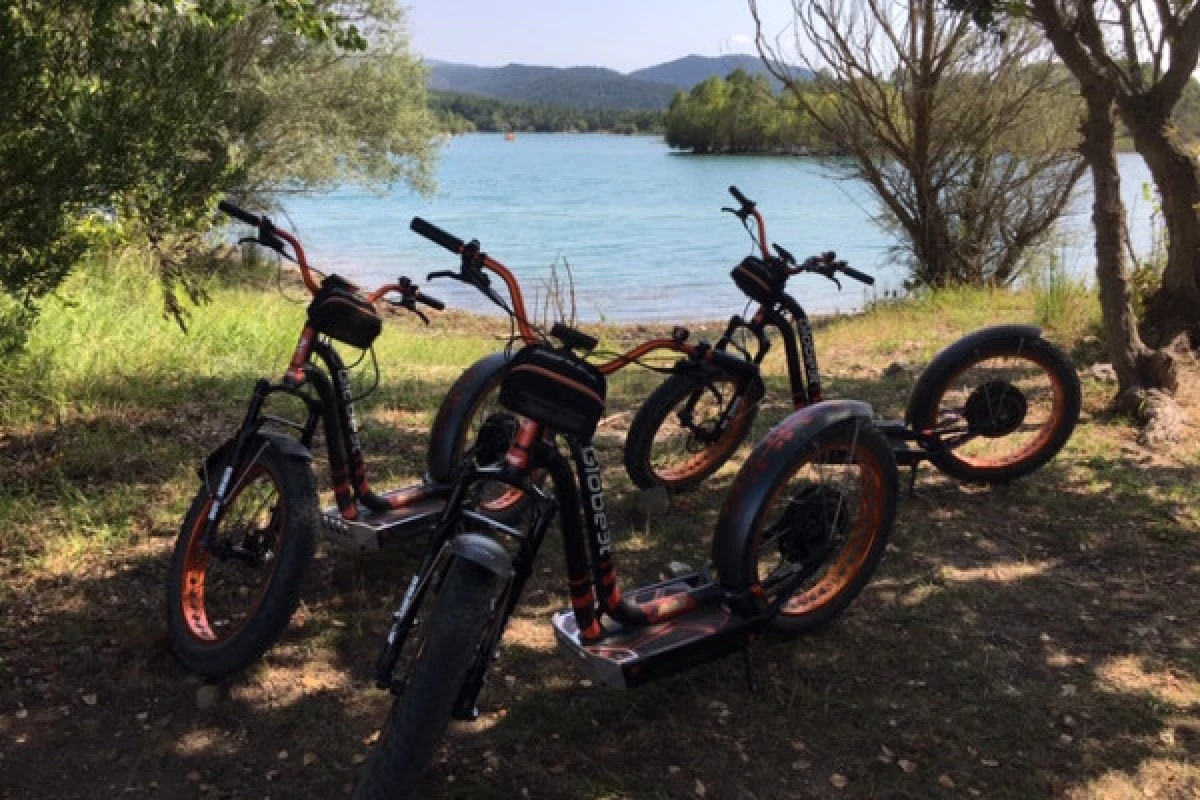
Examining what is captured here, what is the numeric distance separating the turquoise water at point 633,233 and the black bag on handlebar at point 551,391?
31.7ft

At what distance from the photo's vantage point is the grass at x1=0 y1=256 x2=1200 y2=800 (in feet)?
8.48

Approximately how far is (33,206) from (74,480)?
4.23 ft

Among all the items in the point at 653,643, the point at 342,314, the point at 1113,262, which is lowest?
the point at 653,643

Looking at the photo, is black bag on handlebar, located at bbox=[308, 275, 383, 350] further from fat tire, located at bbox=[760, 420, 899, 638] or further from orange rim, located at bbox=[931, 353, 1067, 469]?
orange rim, located at bbox=[931, 353, 1067, 469]

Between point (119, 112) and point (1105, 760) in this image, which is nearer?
point (1105, 760)

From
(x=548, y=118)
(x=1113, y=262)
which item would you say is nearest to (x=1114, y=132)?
(x=1113, y=262)

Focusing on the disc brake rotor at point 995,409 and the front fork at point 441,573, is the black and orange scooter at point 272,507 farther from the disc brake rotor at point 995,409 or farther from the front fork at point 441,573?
the disc brake rotor at point 995,409

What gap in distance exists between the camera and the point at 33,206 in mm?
3789

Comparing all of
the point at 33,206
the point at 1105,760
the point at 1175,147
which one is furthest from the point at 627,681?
the point at 1175,147

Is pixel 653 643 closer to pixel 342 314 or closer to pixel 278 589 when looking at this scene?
pixel 278 589

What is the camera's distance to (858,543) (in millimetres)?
3391

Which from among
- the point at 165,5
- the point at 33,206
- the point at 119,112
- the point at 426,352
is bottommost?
the point at 426,352

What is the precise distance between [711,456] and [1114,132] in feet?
11.3

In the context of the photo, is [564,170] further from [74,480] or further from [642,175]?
[74,480]
